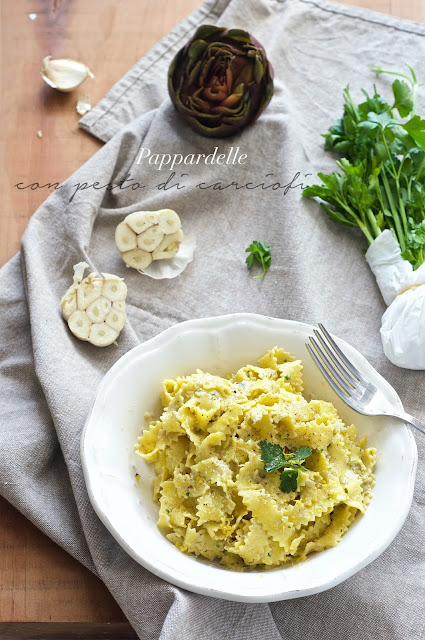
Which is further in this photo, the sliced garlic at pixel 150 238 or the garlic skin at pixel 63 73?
the garlic skin at pixel 63 73

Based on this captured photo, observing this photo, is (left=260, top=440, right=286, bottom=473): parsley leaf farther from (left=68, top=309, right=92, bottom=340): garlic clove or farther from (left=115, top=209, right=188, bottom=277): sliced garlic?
(left=115, top=209, right=188, bottom=277): sliced garlic

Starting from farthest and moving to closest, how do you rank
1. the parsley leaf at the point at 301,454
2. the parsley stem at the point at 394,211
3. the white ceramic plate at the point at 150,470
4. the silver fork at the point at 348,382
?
the parsley stem at the point at 394,211
the silver fork at the point at 348,382
the parsley leaf at the point at 301,454
the white ceramic plate at the point at 150,470

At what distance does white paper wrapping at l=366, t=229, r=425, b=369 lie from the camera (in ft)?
8.08

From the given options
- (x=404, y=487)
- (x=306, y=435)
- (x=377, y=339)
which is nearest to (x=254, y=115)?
(x=377, y=339)

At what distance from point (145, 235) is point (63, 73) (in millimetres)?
1014

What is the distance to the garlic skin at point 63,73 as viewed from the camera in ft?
10.5

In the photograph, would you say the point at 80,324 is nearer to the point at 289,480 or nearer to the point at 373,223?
the point at 289,480

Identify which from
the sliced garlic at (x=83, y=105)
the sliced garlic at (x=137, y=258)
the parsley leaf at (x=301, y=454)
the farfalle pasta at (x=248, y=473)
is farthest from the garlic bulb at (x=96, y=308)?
the sliced garlic at (x=83, y=105)

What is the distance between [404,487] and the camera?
204 cm

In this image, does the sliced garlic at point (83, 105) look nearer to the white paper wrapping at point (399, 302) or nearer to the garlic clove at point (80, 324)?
the garlic clove at point (80, 324)

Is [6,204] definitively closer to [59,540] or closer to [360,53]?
[59,540]

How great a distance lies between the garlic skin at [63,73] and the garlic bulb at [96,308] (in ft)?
3.50

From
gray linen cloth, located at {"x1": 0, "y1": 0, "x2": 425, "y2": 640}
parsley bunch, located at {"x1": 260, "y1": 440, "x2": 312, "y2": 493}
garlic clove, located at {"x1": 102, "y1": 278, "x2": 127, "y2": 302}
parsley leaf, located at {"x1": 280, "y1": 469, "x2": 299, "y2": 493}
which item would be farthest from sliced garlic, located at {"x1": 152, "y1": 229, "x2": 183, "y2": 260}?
parsley leaf, located at {"x1": 280, "y1": 469, "x2": 299, "y2": 493}

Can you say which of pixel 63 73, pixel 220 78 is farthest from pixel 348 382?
pixel 63 73
